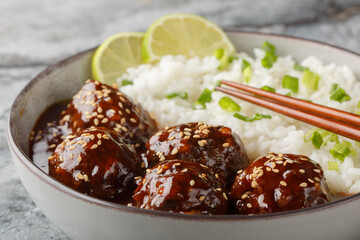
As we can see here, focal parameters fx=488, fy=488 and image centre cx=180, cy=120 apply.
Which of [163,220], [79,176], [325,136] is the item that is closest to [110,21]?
[325,136]

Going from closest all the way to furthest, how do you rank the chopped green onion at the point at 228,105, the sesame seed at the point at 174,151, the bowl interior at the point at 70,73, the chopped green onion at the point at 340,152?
the sesame seed at the point at 174,151, the chopped green onion at the point at 340,152, the bowl interior at the point at 70,73, the chopped green onion at the point at 228,105

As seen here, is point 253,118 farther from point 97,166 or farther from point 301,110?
point 97,166

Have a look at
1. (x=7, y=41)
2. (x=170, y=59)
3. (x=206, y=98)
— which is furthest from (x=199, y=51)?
(x=7, y=41)

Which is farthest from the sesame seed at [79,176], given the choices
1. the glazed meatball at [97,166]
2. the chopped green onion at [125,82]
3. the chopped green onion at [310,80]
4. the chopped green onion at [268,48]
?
the chopped green onion at [268,48]

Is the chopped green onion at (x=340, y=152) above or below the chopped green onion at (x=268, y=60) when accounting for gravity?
below

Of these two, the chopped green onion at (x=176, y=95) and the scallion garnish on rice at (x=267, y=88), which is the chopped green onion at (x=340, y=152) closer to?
the scallion garnish on rice at (x=267, y=88)

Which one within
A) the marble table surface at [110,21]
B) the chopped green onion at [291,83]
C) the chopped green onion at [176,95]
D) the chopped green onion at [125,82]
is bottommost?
the marble table surface at [110,21]
